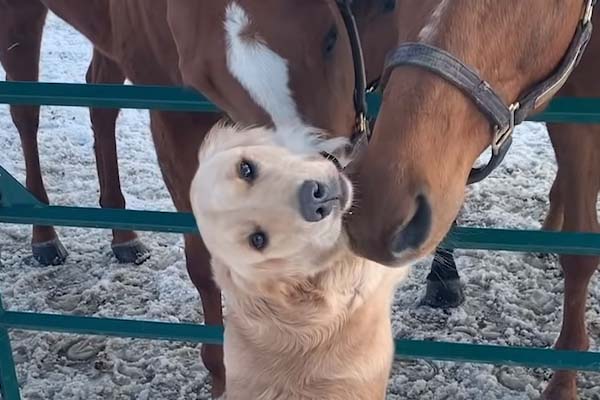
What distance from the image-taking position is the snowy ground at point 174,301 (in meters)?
2.81

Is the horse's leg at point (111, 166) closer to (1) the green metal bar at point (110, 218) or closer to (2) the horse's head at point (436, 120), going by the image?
(1) the green metal bar at point (110, 218)

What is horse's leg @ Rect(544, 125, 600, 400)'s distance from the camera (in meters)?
2.31

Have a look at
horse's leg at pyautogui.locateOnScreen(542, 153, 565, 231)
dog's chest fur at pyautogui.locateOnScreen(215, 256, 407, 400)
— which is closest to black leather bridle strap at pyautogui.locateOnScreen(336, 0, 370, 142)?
dog's chest fur at pyautogui.locateOnScreen(215, 256, 407, 400)

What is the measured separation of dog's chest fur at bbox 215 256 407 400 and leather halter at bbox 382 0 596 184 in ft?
0.92

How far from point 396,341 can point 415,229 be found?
0.97 m

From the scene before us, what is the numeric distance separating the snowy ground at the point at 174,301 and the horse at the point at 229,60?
1.46 feet

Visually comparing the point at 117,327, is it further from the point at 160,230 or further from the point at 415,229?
the point at 415,229

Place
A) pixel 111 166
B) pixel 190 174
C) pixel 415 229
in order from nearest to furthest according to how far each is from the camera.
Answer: pixel 415 229, pixel 190 174, pixel 111 166

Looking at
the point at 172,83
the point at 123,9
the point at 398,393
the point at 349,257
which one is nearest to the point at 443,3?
the point at 349,257

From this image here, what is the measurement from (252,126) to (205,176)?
0.79 ft

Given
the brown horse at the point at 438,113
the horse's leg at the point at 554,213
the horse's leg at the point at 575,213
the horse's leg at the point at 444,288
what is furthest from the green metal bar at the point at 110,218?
the horse's leg at the point at 554,213

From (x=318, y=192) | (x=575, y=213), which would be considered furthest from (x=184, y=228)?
(x=575, y=213)

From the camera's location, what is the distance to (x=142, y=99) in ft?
6.48

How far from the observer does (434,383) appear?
274 centimetres
